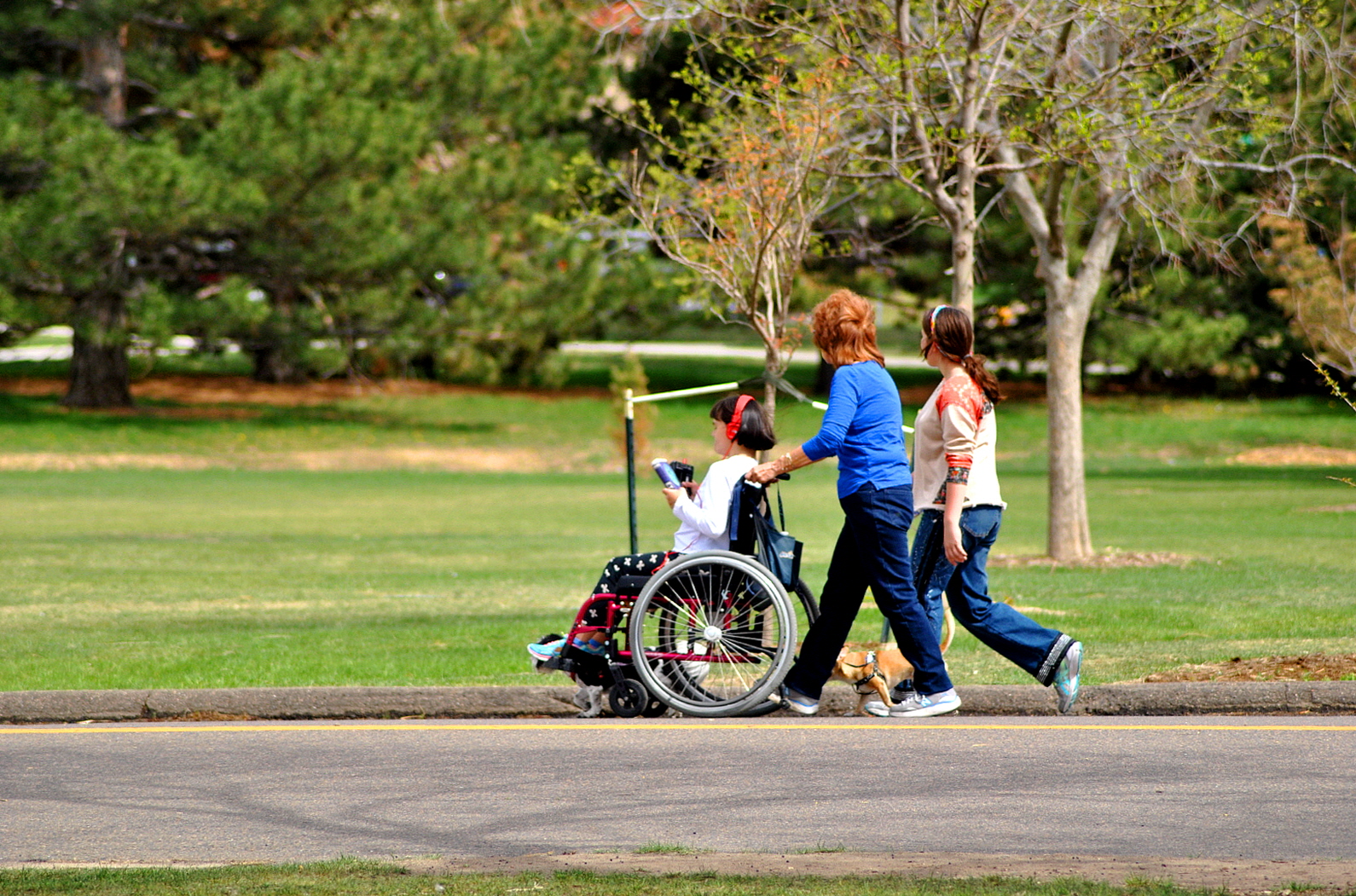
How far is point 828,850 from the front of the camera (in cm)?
511

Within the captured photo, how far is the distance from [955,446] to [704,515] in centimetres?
116

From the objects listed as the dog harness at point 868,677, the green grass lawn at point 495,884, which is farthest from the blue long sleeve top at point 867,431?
the green grass lawn at point 495,884

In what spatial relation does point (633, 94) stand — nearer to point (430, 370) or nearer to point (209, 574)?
point (430, 370)

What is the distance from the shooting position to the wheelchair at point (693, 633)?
7488 millimetres

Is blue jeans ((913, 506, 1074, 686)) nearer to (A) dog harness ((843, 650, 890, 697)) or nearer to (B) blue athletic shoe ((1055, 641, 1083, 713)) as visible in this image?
(B) blue athletic shoe ((1055, 641, 1083, 713))

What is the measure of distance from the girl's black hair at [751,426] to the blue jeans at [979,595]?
0.79m

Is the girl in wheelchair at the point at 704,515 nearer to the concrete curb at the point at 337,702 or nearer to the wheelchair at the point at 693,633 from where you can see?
the wheelchair at the point at 693,633

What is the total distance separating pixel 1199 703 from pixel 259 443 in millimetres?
29059

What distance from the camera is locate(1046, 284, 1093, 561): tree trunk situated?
15.1m

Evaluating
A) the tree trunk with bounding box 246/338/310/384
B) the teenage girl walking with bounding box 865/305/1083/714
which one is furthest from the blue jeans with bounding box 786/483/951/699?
the tree trunk with bounding box 246/338/310/384

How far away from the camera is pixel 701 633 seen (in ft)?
24.8

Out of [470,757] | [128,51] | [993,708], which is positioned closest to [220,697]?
[470,757]

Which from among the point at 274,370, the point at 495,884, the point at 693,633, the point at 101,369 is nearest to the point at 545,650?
the point at 693,633

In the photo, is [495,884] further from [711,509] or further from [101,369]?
[101,369]
